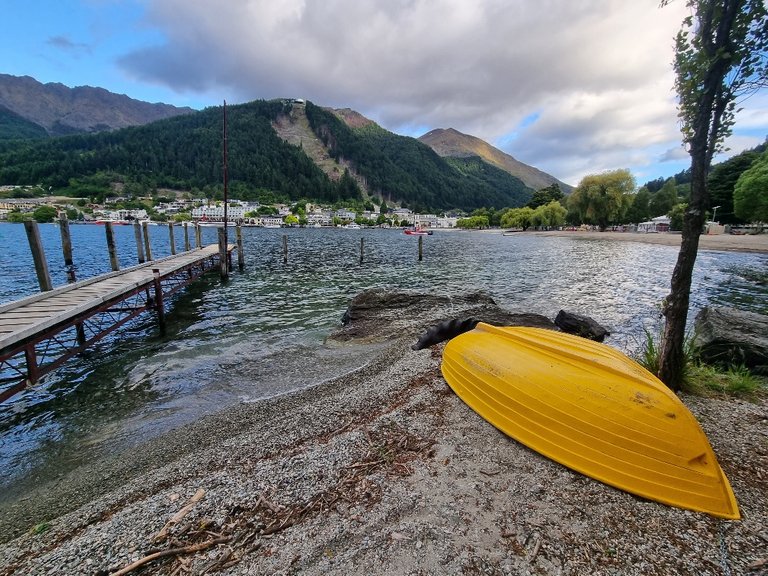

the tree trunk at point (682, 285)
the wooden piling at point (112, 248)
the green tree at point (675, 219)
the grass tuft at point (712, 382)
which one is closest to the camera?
the tree trunk at point (682, 285)

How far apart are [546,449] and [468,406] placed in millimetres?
1329

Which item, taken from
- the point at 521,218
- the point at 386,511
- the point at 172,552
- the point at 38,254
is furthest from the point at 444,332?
the point at 521,218

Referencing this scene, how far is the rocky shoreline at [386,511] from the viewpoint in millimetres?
2729

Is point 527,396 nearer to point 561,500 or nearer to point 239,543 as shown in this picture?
point 561,500

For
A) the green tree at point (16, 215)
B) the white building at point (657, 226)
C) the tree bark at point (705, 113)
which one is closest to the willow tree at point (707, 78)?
the tree bark at point (705, 113)

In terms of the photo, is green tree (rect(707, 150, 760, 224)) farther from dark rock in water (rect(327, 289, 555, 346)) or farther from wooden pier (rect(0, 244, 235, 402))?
wooden pier (rect(0, 244, 235, 402))

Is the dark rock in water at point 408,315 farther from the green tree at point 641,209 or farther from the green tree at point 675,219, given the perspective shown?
the green tree at point 641,209

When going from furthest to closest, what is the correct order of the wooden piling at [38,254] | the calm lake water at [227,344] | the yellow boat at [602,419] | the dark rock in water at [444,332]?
the wooden piling at [38,254], the dark rock in water at [444,332], the calm lake water at [227,344], the yellow boat at [602,419]

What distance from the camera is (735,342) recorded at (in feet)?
22.6

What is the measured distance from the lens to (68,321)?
8633mm

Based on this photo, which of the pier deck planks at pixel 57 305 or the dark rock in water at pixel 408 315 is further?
the dark rock in water at pixel 408 315

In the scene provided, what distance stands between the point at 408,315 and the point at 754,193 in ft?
180

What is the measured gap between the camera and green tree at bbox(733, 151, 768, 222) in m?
41.1

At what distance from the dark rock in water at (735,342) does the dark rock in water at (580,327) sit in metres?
2.77
